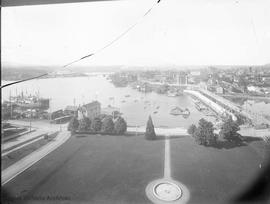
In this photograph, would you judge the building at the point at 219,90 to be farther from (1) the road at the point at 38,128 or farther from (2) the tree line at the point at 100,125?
(1) the road at the point at 38,128

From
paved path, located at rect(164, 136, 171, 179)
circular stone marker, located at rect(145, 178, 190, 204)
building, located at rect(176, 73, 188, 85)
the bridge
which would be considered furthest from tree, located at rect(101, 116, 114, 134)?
the bridge

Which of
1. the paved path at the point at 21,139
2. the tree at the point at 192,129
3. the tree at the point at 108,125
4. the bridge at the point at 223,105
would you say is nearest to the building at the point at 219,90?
the bridge at the point at 223,105

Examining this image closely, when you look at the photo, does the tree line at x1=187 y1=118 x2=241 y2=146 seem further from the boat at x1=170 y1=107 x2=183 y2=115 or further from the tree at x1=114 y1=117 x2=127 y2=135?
the tree at x1=114 y1=117 x2=127 y2=135

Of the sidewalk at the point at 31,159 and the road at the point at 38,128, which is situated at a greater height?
the road at the point at 38,128

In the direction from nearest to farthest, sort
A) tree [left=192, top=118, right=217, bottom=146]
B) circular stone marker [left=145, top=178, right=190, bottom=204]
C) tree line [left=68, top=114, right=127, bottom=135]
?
circular stone marker [left=145, top=178, right=190, bottom=204]
tree [left=192, top=118, right=217, bottom=146]
tree line [left=68, top=114, right=127, bottom=135]

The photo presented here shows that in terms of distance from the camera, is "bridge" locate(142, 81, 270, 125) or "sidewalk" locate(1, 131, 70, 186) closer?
"sidewalk" locate(1, 131, 70, 186)

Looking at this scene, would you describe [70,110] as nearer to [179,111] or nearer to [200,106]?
[179,111]

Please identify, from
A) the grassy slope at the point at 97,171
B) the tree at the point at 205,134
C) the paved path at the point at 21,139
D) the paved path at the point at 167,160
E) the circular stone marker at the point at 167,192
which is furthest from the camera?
the paved path at the point at 21,139
